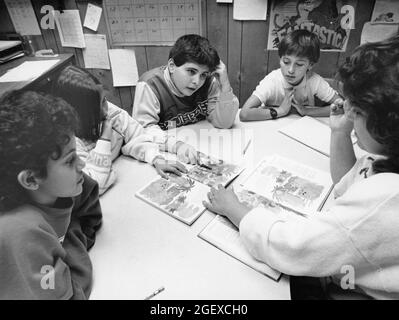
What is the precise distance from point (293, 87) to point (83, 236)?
1277 mm

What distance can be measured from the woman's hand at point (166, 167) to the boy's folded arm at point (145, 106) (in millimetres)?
325

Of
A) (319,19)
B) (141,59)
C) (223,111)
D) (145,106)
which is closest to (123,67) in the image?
(141,59)

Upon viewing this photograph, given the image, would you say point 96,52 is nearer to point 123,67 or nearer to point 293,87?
point 123,67

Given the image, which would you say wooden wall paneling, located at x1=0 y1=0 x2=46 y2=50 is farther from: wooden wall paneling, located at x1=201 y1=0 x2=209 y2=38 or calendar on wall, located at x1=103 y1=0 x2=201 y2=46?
wooden wall paneling, located at x1=201 y1=0 x2=209 y2=38

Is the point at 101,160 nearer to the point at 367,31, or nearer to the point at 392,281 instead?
the point at 392,281

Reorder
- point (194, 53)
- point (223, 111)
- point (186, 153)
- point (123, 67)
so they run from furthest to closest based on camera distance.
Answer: point (123, 67) < point (223, 111) < point (194, 53) < point (186, 153)

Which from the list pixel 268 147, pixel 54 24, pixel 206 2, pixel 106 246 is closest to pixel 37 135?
pixel 106 246

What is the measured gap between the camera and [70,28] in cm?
→ 176

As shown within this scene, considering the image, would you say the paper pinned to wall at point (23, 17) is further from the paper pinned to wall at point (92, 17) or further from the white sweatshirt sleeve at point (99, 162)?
the white sweatshirt sleeve at point (99, 162)

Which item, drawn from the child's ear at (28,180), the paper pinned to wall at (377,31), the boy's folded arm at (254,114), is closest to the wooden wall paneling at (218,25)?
the boy's folded arm at (254,114)

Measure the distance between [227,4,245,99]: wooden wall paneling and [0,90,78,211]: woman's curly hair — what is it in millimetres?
1305

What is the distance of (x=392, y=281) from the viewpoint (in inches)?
23.3

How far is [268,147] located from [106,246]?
76 centimetres

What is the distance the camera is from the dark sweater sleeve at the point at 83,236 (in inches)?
25.9
